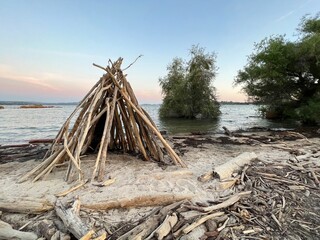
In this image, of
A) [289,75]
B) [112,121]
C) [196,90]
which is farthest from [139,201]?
[196,90]

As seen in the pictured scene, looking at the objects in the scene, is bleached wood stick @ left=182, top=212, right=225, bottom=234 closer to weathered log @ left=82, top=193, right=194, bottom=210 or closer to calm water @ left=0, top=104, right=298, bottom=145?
weathered log @ left=82, top=193, right=194, bottom=210

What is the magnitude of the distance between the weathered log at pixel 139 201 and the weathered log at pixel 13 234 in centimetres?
66

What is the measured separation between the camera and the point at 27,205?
10.1 ft

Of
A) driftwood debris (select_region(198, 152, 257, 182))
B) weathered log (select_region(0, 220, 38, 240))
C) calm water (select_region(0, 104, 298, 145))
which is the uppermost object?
driftwood debris (select_region(198, 152, 257, 182))

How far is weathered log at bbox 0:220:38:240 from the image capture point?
2.58 m

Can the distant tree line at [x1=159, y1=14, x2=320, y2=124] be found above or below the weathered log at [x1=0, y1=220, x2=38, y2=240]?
above

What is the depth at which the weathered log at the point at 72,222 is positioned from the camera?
2550 millimetres

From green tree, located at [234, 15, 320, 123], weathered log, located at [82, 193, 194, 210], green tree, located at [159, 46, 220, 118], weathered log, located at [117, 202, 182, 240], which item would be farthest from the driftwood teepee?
green tree, located at [159, 46, 220, 118]

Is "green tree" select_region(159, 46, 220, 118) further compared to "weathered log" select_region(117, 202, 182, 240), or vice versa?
"green tree" select_region(159, 46, 220, 118)

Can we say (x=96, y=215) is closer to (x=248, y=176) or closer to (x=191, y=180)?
(x=191, y=180)

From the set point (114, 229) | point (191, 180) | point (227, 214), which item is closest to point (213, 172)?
point (191, 180)

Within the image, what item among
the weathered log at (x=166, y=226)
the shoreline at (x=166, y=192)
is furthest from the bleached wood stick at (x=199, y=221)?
the weathered log at (x=166, y=226)

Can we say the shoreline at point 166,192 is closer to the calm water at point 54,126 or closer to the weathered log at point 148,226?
the weathered log at point 148,226

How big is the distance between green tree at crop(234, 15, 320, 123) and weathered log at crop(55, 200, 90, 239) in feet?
49.1
